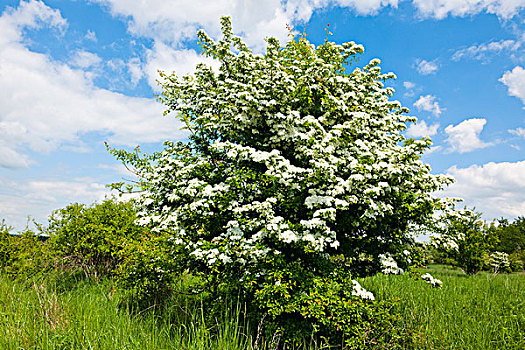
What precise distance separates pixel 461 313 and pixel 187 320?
657 cm

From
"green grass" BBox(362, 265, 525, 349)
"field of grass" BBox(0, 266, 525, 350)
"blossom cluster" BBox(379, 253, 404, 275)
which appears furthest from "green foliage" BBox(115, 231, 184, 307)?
"green grass" BBox(362, 265, 525, 349)

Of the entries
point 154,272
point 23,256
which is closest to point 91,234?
point 23,256

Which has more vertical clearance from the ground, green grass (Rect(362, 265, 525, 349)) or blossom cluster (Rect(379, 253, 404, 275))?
blossom cluster (Rect(379, 253, 404, 275))

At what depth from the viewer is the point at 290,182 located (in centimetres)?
592

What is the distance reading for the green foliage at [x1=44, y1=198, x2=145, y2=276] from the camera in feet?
33.1

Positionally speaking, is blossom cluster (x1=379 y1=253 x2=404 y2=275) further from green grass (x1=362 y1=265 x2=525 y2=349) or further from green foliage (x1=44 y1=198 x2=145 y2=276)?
green foliage (x1=44 y1=198 x2=145 y2=276)

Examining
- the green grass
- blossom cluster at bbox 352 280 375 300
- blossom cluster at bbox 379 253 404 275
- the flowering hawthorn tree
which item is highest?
the flowering hawthorn tree

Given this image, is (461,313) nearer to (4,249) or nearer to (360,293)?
(360,293)

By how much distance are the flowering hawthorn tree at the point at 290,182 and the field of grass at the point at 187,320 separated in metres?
1.15

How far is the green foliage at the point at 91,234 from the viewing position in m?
10.1

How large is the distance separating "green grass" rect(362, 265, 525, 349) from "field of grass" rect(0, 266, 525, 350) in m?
0.02

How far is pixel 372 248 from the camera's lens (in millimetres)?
6719

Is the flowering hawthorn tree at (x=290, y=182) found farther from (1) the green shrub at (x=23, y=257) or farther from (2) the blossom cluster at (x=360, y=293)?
(1) the green shrub at (x=23, y=257)

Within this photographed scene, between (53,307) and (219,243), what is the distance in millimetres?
3327
